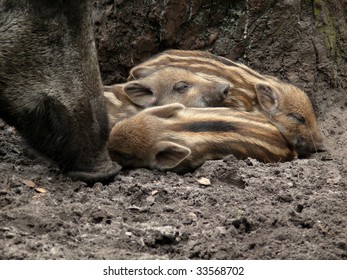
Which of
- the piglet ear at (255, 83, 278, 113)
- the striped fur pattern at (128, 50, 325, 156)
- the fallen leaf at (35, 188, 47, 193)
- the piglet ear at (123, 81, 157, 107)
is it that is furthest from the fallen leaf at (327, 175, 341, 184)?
the piglet ear at (123, 81, 157, 107)

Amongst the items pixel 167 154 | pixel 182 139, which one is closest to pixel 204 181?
pixel 167 154

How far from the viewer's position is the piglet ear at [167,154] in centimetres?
431

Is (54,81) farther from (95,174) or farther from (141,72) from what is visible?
(141,72)

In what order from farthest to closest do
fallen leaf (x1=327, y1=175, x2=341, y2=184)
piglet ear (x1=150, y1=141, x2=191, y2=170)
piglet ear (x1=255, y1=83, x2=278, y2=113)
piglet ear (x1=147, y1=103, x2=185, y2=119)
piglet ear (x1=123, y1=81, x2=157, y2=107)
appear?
piglet ear (x1=255, y1=83, x2=278, y2=113) → piglet ear (x1=123, y1=81, x2=157, y2=107) → piglet ear (x1=147, y1=103, x2=185, y2=119) → piglet ear (x1=150, y1=141, x2=191, y2=170) → fallen leaf (x1=327, y1=175, x2=341, y2=184)

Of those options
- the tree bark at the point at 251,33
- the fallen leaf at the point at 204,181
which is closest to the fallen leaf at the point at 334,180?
the fallen leaf at the point at 204,181

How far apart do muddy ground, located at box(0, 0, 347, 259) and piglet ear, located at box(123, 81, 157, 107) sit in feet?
2.17

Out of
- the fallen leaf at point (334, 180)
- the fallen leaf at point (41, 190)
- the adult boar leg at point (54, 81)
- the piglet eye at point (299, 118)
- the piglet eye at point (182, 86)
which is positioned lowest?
the piglet eye at point (299, 118)

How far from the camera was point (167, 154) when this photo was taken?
4.36 metres

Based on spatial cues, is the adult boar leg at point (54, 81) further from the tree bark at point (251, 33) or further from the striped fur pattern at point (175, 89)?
the tree bark at point (251, 33)

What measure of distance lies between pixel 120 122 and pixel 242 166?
84cm

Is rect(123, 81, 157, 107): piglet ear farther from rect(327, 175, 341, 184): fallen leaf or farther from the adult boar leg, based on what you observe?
rect(327, 175, 341, 184): fallen leaf

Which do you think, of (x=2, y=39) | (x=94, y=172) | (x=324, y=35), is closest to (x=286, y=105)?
(x=324, y=35)

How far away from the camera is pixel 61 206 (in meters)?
3.55

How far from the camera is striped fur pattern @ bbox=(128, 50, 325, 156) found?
505 cm
